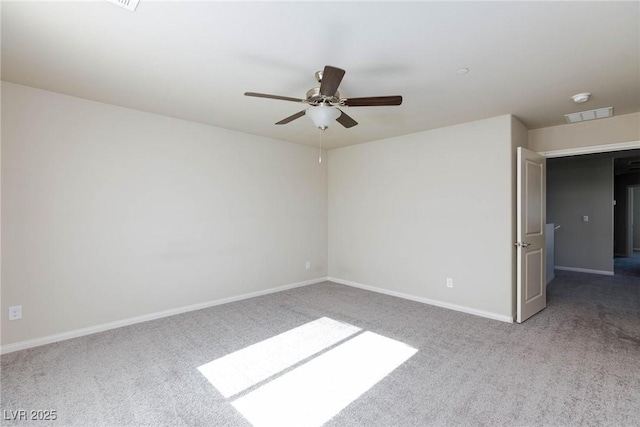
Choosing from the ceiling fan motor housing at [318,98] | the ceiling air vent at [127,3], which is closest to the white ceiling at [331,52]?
the ceiling air vent at [127,3]

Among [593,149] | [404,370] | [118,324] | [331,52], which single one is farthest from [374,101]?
[118,324]

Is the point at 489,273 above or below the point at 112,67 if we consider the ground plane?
below

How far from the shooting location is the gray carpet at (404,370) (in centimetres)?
187

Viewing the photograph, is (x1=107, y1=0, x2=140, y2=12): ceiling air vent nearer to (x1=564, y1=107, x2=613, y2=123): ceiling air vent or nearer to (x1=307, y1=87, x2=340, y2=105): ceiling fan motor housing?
(x1=307, y1=87, x2=340, y2=105): ceiling fan motor housing

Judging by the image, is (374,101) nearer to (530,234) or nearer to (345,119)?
(345,119)

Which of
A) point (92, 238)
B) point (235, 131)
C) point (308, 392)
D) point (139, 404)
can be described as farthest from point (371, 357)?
point (235, 131)

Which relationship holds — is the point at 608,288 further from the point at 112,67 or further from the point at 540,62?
the point at 112,67

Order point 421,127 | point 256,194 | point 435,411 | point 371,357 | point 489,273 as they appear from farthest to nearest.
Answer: point 256,194 < point 421,127 < point 489,273 < point 371,357 < point 435,411

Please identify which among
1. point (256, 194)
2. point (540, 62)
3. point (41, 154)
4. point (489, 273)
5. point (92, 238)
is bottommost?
point (489, 273)

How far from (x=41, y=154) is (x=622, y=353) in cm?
554

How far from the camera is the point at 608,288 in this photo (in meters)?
4.78

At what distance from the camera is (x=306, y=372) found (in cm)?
236

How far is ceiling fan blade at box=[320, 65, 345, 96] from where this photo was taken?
1824mm

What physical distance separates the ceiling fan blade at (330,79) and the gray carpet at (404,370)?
2109 mm
